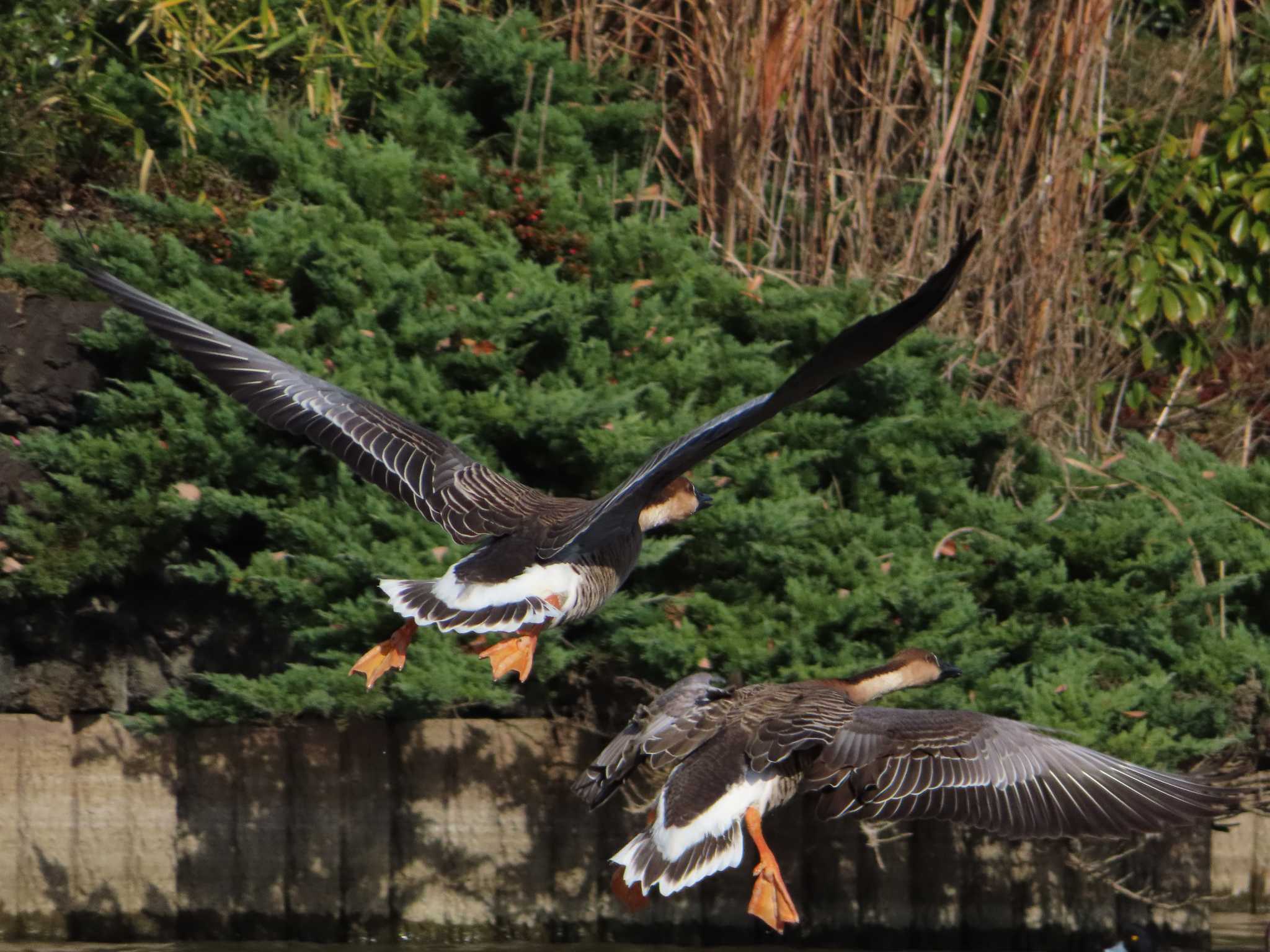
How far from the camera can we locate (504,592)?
544 cm

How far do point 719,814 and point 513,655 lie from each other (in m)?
0.84

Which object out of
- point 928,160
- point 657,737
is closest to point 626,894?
point 657,737

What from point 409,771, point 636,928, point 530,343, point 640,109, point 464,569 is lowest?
point 636,928

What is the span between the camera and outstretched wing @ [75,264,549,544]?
5.95m

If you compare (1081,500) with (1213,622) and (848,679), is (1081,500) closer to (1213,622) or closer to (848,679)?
(1213,622)

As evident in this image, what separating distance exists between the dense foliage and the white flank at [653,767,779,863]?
108 centimetres

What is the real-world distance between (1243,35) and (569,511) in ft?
20.5

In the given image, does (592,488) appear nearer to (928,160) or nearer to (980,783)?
(980,783)

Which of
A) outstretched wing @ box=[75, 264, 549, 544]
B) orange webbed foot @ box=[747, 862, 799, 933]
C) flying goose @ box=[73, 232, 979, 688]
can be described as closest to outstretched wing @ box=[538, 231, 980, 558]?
flying goose @ box=[73, 232, 979, 688]

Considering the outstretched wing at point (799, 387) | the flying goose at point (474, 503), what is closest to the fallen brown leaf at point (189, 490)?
the flying goose at point (474, 503)

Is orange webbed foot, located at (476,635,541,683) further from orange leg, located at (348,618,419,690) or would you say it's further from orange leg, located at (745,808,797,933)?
orange leg, located at (745,808,797,933)

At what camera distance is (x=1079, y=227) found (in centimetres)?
869

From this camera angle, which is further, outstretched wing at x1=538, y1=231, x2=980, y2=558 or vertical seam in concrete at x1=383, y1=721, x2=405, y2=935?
vertical seam in concrete at x1=383, y1=721, x2=405, y2=935

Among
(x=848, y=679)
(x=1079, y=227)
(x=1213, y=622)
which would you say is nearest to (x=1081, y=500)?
(x=1213, y=622)
